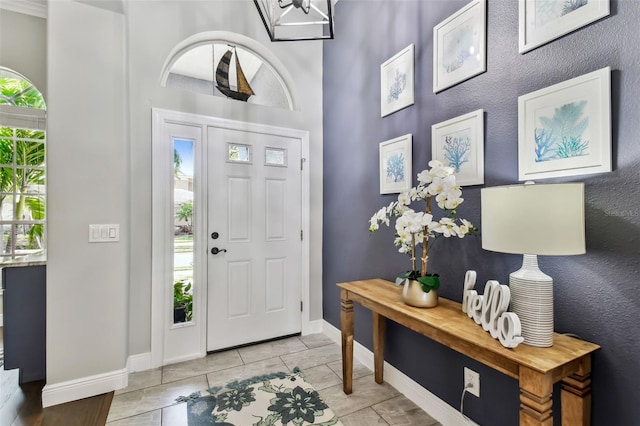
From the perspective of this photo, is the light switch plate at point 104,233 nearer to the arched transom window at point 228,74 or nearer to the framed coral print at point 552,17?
the arched transom window at point 228,74

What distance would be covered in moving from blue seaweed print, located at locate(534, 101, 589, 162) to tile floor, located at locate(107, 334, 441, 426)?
1620mm

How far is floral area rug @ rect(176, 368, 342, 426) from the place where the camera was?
1777 millimetres

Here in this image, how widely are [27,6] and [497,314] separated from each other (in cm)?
417

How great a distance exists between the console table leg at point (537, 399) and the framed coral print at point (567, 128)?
0.79 metres

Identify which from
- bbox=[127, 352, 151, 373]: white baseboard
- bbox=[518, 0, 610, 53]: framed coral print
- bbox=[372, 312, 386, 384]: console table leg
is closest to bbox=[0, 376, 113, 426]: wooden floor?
bbox=[127, 352, 151, 373]: white baseboard

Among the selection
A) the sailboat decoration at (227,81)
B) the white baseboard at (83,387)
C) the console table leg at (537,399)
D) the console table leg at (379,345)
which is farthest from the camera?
the sailboat decoration at (227,81)

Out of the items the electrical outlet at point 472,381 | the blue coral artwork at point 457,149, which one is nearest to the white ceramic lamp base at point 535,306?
the electrical outlet at point 472,381

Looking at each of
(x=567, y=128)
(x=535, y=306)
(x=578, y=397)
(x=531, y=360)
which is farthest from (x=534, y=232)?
(x=578, y=397)

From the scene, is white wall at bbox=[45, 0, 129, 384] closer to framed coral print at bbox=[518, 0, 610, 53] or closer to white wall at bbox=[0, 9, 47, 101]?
white wall at bbox=[0, 9, 47, 101]

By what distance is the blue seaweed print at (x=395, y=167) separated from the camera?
2.12 metres

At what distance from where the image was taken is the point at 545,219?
1.00 meters

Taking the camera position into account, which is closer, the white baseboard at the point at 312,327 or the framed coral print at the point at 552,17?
the framed coral print at the point at 552,17

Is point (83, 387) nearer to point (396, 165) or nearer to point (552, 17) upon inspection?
point (396, 165)

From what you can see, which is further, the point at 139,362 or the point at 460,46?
the point at 139,362
